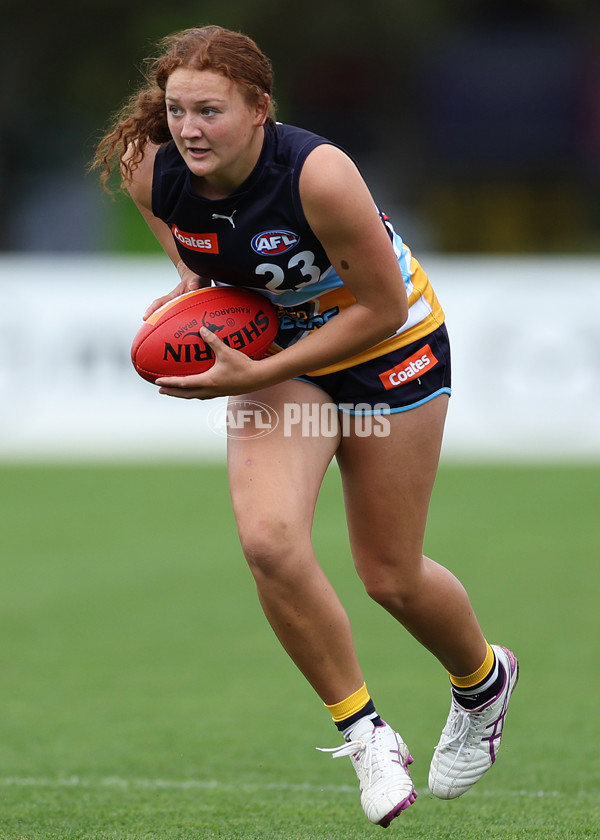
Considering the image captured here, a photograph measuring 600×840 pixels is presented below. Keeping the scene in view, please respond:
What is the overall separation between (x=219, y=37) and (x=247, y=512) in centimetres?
130

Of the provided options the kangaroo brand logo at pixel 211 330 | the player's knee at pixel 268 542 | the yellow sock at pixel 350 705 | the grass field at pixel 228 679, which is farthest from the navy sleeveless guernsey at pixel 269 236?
the grass field at pixel 228 679

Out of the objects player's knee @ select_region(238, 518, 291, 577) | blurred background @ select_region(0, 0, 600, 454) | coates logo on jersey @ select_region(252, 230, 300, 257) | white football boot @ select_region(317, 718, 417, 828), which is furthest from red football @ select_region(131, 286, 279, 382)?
blurred background @ select_region(0, 0, 600, 454)

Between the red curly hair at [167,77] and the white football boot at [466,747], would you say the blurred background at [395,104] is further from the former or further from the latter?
the white football boot at [466,747]

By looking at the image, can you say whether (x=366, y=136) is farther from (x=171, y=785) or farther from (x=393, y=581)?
(x=393, y=581)

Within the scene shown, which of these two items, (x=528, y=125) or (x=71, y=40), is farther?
(x=71, y=40)

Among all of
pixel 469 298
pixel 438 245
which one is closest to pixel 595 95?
pixel 438 245

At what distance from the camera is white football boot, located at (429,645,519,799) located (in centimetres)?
401

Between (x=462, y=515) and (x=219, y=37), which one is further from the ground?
(x=219, y=37)

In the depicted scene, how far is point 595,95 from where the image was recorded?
20.4m

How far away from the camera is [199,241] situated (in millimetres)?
3627

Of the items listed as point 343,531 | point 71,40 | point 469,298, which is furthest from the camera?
point 71,40

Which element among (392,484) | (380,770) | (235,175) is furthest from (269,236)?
(380,770)

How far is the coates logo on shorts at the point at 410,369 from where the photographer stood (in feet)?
12.5

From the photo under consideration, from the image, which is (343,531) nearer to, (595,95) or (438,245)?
(438,245)
